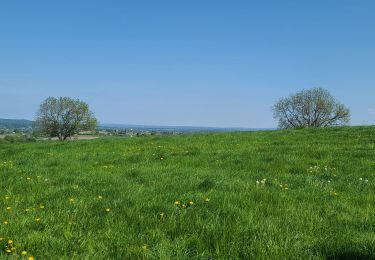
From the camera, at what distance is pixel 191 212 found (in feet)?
21.5

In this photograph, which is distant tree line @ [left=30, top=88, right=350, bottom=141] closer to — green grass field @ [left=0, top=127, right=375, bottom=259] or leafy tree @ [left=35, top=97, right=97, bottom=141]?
leafy tree @ [left=35, top=97, right=97, bottom=141]

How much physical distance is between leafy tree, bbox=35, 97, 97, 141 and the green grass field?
244 feet

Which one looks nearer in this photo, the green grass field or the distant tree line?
the green grass field

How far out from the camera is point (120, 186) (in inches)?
342

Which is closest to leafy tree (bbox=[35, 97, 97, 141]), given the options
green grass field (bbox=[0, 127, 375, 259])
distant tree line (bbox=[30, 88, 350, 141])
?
distant tree line (bbox=[30, 88, 350, 141])

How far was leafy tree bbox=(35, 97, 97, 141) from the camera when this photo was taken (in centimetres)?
8249

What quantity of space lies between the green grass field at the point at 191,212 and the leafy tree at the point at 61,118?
74.4 m

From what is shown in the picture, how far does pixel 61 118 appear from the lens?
83.7 m

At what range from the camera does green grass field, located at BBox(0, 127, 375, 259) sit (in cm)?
501

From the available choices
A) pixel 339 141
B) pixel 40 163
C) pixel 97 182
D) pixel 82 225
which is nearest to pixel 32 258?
pixel 82 225

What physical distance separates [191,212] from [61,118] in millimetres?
82444

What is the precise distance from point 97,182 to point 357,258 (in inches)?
249

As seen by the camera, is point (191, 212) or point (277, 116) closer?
point (191, 212)

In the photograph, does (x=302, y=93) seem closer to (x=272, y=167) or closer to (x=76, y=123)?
(x=76, y=123)
